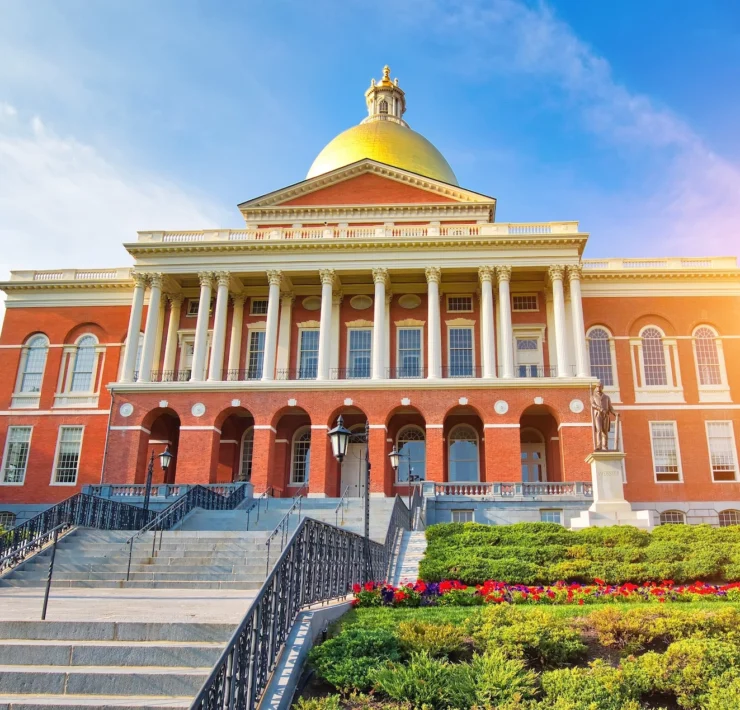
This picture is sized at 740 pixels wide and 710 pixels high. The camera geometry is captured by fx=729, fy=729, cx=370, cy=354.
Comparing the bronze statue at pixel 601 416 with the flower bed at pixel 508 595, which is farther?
the bronze statue at pixel 601 416

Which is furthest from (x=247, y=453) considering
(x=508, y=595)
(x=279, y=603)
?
(x=279, y=603)

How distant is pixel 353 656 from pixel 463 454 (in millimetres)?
30840

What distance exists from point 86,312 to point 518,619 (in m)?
38.9

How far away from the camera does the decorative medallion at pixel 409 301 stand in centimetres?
4025

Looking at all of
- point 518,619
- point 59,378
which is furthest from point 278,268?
point 518,619

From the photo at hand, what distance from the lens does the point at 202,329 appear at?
123ft

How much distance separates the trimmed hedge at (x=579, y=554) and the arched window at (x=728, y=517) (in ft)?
56.2

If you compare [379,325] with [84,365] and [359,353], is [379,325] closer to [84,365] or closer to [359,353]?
[359,353]

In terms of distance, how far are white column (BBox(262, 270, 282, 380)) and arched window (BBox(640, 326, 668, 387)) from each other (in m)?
19.7

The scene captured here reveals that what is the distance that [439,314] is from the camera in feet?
125

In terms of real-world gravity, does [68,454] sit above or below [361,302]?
below

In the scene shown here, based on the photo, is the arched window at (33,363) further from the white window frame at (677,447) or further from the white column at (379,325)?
the white window frame at (677,447)

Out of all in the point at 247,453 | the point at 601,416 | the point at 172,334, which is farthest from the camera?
the point at 172,334

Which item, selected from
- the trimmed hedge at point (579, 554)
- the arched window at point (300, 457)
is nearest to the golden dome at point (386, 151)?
the arched window at point (300, 457)
